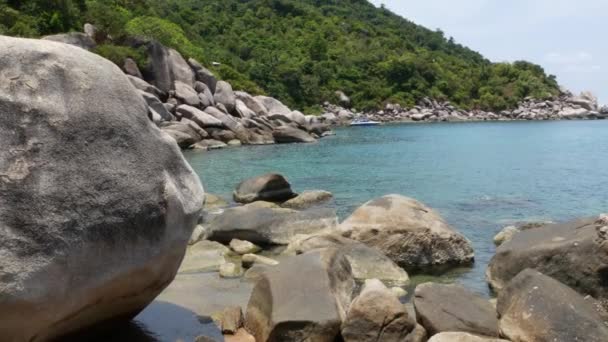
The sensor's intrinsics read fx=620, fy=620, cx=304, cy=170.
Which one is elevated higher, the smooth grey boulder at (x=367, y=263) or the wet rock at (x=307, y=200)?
the smooth grey boulder at (x=367, y=263)

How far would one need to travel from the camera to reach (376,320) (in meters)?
7.43

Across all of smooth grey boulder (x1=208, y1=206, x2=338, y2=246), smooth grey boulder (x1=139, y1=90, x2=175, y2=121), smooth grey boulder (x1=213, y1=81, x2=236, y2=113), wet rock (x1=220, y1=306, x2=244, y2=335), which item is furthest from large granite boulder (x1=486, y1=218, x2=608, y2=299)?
smooth grey boulder (x1=213, y1=81, x2=236, y2=113)

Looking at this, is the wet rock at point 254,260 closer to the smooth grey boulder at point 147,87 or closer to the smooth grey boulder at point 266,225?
the smooth grey boulder at point 266,225

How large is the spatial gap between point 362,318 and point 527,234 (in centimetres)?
459

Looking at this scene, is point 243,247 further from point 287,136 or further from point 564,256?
point 287,136

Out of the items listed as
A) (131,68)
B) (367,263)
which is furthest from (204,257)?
(131,68)

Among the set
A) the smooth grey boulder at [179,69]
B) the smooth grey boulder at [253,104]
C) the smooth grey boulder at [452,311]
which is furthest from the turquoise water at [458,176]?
the smooth grey boulder at [179,69]

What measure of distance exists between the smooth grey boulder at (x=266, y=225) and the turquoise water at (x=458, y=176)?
345cm

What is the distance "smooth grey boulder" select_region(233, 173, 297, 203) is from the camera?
1967cm

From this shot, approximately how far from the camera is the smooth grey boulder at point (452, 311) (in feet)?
25.5

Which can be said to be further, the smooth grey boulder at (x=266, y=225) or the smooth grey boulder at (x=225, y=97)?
the smooth grey boulder at (x=225, y=97)

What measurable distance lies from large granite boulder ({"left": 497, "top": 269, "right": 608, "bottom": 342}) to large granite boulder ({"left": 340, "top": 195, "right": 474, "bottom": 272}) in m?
4.12

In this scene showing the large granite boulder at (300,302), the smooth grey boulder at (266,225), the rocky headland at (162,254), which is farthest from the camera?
the smooth grey boulder at (266,225)

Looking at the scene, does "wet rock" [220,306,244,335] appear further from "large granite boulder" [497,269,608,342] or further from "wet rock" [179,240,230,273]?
"large granite boulder" [497,269,608,342]
